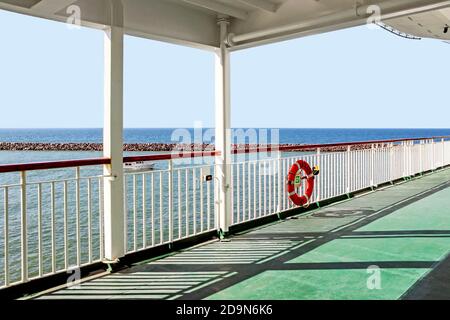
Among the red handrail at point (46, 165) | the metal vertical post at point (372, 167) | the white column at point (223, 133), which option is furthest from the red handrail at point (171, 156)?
the metal vertical post at point (372, 167)

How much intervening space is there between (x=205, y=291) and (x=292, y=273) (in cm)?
76

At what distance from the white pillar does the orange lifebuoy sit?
2.72 metres

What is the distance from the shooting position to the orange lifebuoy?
537 cm

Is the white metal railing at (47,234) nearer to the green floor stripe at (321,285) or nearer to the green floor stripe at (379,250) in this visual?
the green floor stripe at (321,285)

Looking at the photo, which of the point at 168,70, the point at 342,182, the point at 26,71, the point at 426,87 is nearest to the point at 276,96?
the point at 168,70

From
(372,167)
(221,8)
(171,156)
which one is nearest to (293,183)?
(171,156)

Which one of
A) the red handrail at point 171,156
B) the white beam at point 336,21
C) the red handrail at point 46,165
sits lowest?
the red handrail at point 46,165

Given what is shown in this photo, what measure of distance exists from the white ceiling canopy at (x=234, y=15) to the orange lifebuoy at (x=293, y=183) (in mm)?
1960

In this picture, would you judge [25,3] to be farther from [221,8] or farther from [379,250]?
[379,250]

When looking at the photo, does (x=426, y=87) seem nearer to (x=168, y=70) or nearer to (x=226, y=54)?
(x=168, y=70)

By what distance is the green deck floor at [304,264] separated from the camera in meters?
2.73

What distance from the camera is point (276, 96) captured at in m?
61.8

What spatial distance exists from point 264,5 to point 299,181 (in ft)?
8.49

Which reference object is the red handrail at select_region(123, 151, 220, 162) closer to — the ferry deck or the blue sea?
the ferry deck
